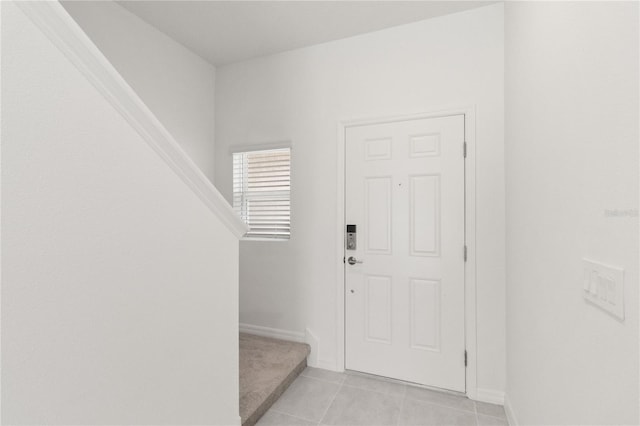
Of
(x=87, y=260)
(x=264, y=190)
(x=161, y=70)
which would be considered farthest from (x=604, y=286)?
(x=161, y=70)

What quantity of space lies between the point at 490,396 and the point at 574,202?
1.79m

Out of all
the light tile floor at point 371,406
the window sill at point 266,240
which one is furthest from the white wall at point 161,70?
the light tile floor at point 371,406

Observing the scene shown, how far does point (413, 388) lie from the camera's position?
2.36m

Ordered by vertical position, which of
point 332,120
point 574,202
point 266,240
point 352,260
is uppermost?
point 332,120

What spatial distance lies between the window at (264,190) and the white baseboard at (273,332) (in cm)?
87

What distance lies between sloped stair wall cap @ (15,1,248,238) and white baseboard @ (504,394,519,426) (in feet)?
7.08

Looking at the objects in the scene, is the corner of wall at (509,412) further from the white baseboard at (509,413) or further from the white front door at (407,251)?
the white front door at (407,251)

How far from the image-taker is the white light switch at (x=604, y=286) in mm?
786

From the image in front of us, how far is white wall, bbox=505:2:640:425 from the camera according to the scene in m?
0.77

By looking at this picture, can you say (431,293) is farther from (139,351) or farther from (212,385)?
(139,351)

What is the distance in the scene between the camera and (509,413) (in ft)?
6.52

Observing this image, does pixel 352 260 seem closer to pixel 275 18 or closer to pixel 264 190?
pixel 264 190

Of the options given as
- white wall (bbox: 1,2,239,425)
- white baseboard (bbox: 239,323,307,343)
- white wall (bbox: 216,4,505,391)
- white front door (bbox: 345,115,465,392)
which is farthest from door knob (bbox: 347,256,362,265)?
white wall (bbox: 1,2,239,425)

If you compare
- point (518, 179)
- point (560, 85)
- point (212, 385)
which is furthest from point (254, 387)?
point (560, 85)
